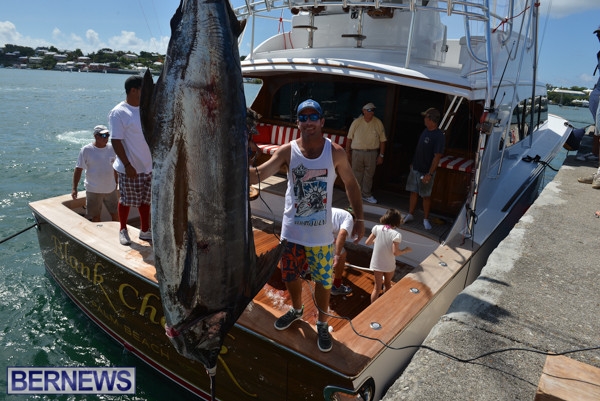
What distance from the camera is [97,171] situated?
15.8ft

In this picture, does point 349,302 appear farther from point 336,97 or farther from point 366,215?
point 336,97

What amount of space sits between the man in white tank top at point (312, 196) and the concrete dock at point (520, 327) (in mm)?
706

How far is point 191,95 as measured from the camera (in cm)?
161

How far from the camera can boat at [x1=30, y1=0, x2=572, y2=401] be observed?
2.81 m

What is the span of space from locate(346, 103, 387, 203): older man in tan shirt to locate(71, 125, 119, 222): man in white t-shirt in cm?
299

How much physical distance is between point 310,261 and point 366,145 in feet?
10.7

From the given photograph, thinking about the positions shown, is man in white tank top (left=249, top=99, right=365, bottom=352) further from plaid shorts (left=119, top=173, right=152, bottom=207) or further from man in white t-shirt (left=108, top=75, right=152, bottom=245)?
plaid shorts (left=119, top=173, right=152, bottom=207)

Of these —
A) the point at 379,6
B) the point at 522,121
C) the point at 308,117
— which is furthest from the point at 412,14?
the point at 522,121

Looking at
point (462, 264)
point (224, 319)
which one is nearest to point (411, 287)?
point (462, 264)

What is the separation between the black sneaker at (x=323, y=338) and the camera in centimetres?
258

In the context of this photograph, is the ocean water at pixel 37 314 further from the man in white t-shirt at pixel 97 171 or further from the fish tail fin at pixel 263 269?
the fish tail fin at pixel 263 269

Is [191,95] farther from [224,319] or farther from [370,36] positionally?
[370,36]

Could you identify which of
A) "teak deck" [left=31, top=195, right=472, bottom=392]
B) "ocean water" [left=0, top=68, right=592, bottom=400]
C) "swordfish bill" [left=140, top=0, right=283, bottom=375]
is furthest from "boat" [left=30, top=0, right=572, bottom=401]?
"swordfish bill" [left=140, top=0, right=283, bottom=375]

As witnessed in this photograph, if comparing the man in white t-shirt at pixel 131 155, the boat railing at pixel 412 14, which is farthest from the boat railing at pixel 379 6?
the man in white t-shirt at pixel 131 155
